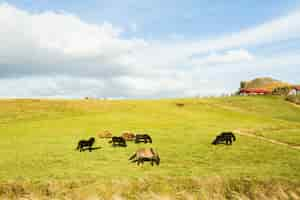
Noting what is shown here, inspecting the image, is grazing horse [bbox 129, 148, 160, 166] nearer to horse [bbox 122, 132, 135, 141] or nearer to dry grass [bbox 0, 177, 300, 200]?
dry grass [bbox 0, 177, 300, 200]

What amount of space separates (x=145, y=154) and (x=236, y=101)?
250ft

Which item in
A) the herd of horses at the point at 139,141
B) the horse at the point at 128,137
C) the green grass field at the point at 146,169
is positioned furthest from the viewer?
the horse at the point at 128,137

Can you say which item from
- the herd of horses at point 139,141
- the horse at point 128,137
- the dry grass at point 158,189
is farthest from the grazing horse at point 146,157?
the horse at point 128,137

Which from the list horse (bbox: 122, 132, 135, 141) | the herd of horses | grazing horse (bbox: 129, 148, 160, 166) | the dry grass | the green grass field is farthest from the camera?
horse (bbox: 122, 132, 135, 141)

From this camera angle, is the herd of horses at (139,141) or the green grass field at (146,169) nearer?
the green grass field at (146,169)

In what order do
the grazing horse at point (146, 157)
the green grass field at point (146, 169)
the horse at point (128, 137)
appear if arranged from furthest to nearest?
the horse at point (128, 137) < the grazing horse at point (146, 157) < the green grass field at point (146, 169)

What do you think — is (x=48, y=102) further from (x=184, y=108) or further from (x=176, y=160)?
(x=176, y=160)

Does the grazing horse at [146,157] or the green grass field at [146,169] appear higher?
→ the grazing horse at [146,157]

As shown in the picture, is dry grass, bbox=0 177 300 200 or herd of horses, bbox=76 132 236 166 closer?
dry grass, bbox=0 177 300 200

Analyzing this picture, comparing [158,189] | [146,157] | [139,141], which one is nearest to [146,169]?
[146,157]

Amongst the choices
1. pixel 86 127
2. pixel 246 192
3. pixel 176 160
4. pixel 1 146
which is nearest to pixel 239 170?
pixel 246 192

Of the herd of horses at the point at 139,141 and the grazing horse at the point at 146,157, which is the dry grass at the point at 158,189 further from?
→ the herd of horses at the point at 139,141

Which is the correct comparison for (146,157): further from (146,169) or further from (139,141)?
(139,141)

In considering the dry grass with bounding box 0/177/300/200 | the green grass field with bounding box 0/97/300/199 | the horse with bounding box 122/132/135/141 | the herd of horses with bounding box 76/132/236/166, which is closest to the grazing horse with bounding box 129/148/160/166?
the herd of horses with bounding box 76/132/236/166
